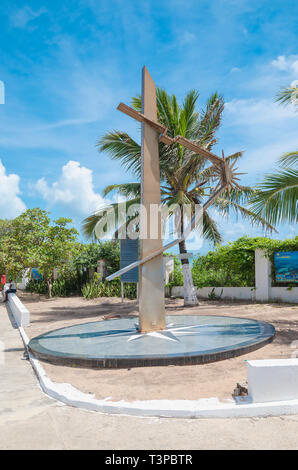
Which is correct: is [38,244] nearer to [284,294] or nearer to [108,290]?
[108,290]

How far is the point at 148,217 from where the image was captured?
7.59 metres

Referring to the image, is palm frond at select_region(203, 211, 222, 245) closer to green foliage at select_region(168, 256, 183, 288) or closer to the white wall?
the white wall

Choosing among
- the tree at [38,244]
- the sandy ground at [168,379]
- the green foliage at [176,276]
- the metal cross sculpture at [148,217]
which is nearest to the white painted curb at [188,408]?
the sandy ground at [168,379]

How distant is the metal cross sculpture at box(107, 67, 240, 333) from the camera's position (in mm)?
7582

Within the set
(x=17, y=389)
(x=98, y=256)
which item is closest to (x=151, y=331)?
(x=17, y=389)

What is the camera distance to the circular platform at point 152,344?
18.5 ft

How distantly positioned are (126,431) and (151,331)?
13.5 feet

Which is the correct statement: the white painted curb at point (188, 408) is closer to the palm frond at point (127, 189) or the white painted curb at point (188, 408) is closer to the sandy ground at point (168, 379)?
the sandy ground at point (168, 379)

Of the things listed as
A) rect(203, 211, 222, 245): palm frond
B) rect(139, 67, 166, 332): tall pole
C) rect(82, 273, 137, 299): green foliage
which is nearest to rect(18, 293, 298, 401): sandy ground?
rect(139, 67, 166, 332): tall pole

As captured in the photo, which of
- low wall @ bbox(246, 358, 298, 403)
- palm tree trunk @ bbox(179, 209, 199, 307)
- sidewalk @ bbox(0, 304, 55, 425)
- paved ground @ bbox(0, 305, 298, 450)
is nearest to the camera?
paved ground @ bbox(0, 305, 298, 450)

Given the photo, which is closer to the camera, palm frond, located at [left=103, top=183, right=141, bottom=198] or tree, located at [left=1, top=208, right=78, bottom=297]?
palm frond, located at [left=103, top=183, right=141, bottom=198]

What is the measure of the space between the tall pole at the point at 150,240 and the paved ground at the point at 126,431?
3.44 m

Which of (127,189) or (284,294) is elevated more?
(127,189)
